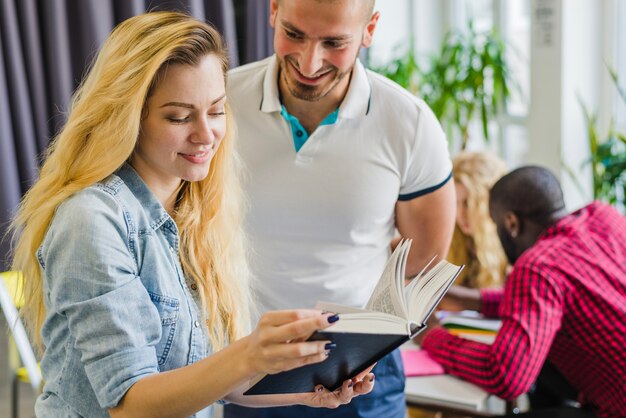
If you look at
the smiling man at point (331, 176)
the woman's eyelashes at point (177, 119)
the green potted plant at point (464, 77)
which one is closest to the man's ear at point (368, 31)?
the smiling man at point (331, 176)

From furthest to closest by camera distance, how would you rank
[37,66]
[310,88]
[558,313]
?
[37,66] → [558,313] → [310,88]

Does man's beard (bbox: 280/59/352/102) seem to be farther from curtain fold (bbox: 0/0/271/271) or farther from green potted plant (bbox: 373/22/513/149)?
green potted plant (bbox: 373/22/513/149)

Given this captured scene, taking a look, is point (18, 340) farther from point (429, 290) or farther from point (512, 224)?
point (429, 290)

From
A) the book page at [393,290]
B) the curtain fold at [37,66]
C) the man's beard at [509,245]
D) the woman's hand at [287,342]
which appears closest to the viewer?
the woman's hand at [287,342]

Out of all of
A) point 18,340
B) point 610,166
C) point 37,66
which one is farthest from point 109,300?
point 610,166

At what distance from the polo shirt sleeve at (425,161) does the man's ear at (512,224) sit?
643 mm

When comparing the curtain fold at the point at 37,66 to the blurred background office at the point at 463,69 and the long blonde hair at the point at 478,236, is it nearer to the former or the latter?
the blurred background office at the point at 463,69

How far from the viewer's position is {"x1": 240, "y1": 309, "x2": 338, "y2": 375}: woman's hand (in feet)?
3.47

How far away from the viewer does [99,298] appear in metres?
1.16

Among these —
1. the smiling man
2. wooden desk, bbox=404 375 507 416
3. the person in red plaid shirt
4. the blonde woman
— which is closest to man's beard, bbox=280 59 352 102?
the smiling man

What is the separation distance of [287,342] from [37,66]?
106 inches

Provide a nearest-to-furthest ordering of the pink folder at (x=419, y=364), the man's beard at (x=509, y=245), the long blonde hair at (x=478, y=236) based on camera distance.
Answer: the pink folder at (x=419, y=364) → the man's beard at (x=509, y=245) → the long blonde hair at (x=478, y=236)

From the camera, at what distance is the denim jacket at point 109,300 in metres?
1.17

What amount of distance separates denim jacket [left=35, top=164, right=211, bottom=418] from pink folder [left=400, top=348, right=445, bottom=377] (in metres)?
1.23
